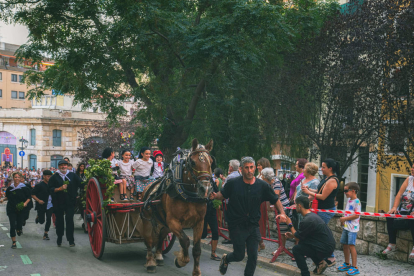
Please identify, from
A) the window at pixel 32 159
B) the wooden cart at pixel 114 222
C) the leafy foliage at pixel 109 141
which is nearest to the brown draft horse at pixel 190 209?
the wooden cart at pixel 114 222

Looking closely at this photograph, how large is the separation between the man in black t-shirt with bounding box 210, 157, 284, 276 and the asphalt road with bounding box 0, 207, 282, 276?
1.93m

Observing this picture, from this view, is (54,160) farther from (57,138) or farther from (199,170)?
(199,170)

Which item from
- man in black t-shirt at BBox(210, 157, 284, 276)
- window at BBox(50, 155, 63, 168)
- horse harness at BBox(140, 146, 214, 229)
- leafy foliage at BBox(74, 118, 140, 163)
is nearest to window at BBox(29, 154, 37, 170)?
window at BBox(50, 155, 63, 168)

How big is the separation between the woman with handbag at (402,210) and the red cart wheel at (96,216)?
563 centimetres

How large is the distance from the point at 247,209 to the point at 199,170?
1.05 m

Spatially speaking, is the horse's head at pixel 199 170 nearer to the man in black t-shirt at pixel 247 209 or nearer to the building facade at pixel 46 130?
the man in black t-shirt at pixel 247 209

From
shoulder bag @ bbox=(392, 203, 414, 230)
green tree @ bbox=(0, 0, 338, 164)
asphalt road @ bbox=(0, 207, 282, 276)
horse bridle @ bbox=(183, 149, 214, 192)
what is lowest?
asphalt road @ bbox=(0, 207, 282, 276)

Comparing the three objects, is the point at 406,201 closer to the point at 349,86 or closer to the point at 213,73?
the point at 349,86

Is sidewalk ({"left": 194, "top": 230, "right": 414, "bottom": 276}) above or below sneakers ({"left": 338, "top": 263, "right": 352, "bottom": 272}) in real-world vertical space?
below

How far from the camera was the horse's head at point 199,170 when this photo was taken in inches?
269

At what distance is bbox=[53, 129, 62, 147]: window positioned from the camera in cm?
5141

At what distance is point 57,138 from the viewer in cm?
5166

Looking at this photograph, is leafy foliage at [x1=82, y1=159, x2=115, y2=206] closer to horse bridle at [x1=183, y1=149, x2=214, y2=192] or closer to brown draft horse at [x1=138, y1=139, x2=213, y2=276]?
brown draft horse at [x1=138, y1=139, x2=213, y2=276]

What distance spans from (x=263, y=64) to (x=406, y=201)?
32.0ft
